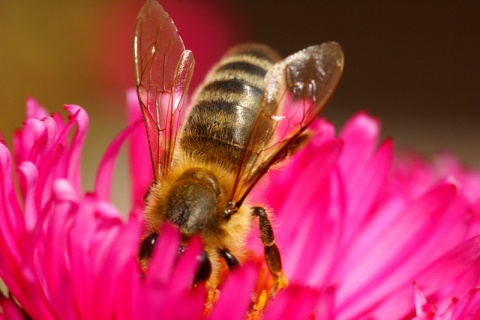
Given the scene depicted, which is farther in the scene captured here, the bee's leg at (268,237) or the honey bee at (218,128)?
the bee's leg at (268,237)

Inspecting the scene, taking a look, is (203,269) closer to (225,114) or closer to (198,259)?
(198,259)

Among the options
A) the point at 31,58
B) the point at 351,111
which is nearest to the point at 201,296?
the point at 31,58

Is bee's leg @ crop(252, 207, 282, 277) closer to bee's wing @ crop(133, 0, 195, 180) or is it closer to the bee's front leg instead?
the bee's front leg

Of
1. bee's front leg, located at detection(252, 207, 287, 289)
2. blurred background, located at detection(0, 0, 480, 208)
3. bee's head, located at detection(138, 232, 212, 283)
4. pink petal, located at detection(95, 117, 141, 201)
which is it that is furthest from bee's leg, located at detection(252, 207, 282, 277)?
blurred background, located at detection(0, 0, 480, 208)

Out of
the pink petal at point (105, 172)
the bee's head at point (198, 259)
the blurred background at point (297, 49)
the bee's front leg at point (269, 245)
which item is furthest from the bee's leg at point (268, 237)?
the blurred background at point (297, 49)

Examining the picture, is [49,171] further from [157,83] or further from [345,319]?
[345,319]

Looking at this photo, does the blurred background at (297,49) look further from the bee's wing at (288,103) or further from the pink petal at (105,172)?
Answer: the bee's wing at (288,103)
